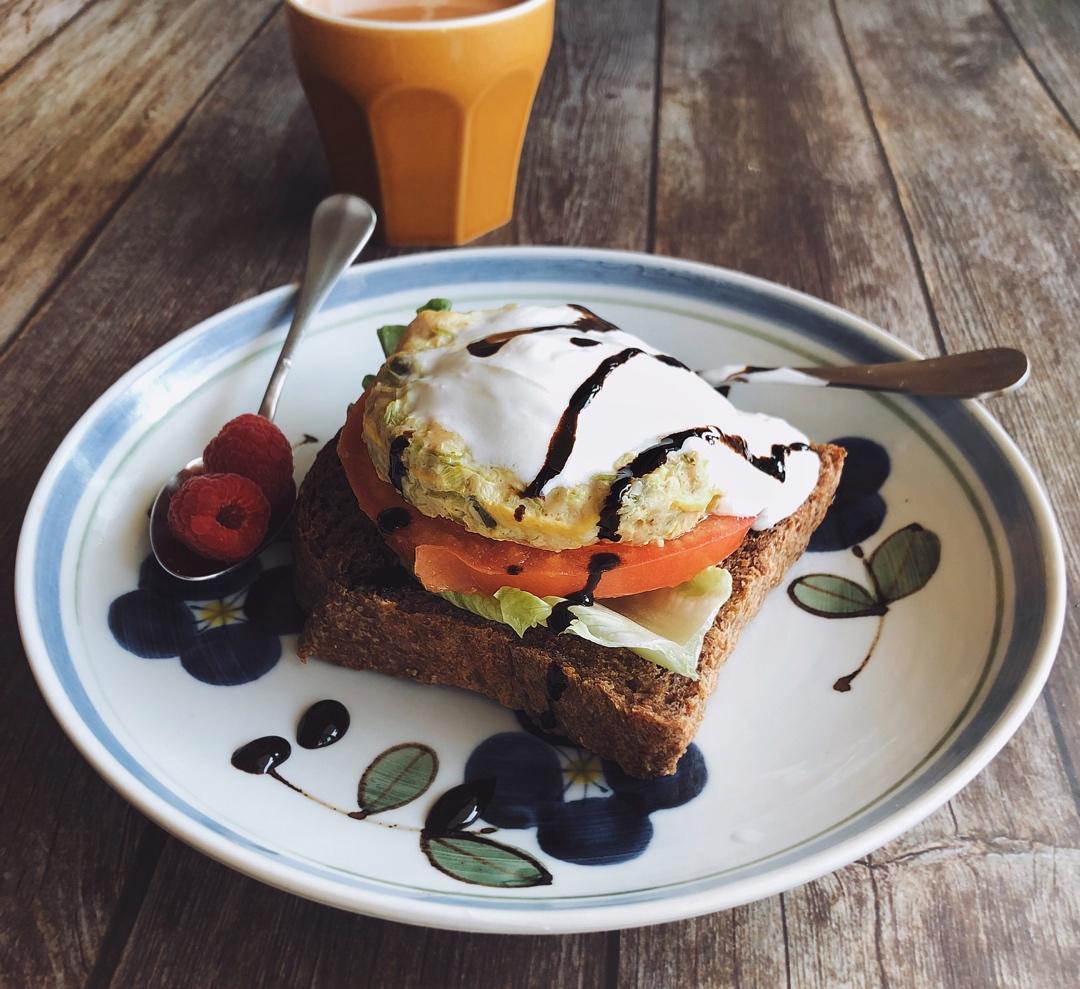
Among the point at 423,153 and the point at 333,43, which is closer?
the point at 333,43

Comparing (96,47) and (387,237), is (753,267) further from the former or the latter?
(96,47)

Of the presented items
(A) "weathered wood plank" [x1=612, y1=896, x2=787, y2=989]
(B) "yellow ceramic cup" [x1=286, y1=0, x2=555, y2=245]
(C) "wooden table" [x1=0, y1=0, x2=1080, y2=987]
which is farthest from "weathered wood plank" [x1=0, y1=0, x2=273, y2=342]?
(A) "weathered wood plank" [x1=612, y1=896, x2=787, y2=989]

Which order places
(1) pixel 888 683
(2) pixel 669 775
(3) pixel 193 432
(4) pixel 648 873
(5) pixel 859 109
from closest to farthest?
(4) pixel 648 873
(2) pixel 669 775
(1) pixel 888 683
(3) pixel 193 432
(5) pixel 859 109

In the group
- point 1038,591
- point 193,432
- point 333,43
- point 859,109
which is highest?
point 333,43

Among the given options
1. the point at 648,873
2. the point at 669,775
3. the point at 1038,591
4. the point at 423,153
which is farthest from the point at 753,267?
the point at 648,873

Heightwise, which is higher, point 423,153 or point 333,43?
point 333,43

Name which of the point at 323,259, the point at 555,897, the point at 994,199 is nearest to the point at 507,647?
the point at 555,897

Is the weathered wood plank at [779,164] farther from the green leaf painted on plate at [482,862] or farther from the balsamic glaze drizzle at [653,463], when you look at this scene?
the green leaf painted on plate at [482,862]
